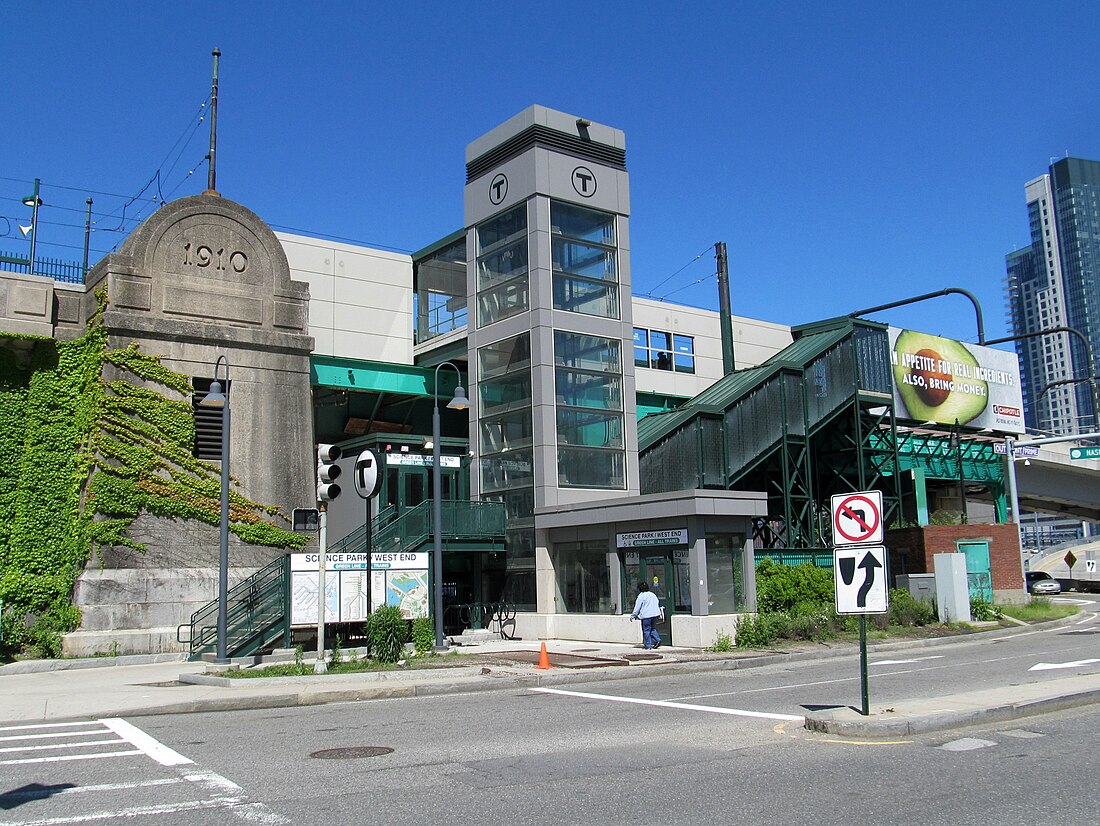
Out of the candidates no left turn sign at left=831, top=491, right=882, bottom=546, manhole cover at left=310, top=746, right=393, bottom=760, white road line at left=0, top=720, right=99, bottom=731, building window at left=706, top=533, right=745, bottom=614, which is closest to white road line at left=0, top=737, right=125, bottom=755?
white road line at left=0, top=720, right=99, bottom=731

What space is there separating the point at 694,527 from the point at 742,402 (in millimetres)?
11157

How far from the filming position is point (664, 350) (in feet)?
149

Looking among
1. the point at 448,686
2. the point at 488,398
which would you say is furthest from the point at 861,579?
the point at 488,398

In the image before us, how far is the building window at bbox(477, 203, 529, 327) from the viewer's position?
1207 inches

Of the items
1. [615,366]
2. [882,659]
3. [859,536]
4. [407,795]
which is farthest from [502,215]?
[407,795]

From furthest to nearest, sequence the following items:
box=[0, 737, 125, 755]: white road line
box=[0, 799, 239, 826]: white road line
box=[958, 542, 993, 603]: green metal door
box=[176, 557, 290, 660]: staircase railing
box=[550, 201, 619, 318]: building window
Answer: box=[958, 542, 993, 603]: green metal door
box=[550, 201, 619, 318]: building window
box=[176, 557, 290, 660]: staircase railing
box=[0, 737, 125, 755]: white road line
box=[0, 799, 239, 826]: white road line

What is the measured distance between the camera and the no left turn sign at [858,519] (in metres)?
10.9

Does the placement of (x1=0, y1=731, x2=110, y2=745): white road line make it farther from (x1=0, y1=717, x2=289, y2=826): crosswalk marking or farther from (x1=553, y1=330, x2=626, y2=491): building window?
(x1=553, y1=330, x2=626, y2=491): building window

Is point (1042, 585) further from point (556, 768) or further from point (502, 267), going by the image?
point (556, 768)

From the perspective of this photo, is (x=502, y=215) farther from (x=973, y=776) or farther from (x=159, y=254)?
(x=973, y=776)

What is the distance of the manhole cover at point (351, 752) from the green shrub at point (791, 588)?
16774mm

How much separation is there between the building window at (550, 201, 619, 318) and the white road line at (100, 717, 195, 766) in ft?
63.2

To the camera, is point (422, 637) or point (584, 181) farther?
point (584, 181)

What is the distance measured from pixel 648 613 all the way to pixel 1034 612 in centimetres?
1804
